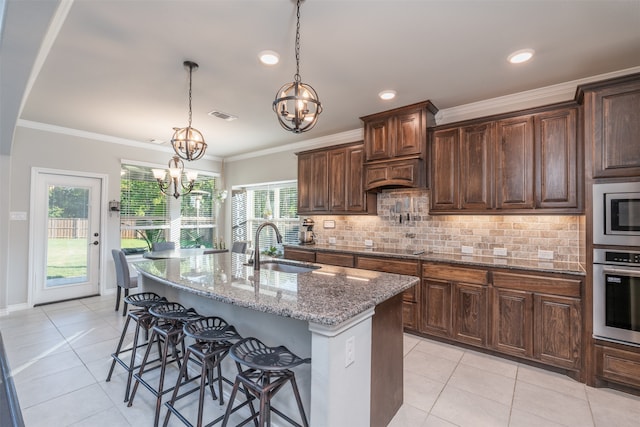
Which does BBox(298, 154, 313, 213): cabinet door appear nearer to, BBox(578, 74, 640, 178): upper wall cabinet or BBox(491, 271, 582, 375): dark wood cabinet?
BBox(491, 271, 582, 375): dark wood cabinet

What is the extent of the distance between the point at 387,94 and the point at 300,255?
258 cm

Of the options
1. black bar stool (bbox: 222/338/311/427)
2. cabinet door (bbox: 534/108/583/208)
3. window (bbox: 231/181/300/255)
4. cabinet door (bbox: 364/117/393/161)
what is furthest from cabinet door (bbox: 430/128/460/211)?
black bar stool (bbox: 222/338/311/427)

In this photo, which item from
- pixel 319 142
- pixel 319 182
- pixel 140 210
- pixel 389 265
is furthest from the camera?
pixel 140 210

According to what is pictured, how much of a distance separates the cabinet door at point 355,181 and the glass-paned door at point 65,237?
4.29 meters

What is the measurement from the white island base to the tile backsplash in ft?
6.57

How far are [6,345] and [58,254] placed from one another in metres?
1.96

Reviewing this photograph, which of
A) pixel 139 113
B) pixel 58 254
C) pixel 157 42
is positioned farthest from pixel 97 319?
pixel 157 42

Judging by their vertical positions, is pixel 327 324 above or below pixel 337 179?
below

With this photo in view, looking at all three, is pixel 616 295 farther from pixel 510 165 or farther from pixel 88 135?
pixel 88 135

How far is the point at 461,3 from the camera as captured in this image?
1.96 m

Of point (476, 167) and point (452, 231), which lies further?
point (452, 231)

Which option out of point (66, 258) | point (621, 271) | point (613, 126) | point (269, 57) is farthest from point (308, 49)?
point (66, 258)

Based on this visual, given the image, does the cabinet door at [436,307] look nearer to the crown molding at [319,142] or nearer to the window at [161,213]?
the crown molding at [319,142]

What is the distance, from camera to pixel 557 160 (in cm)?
291
